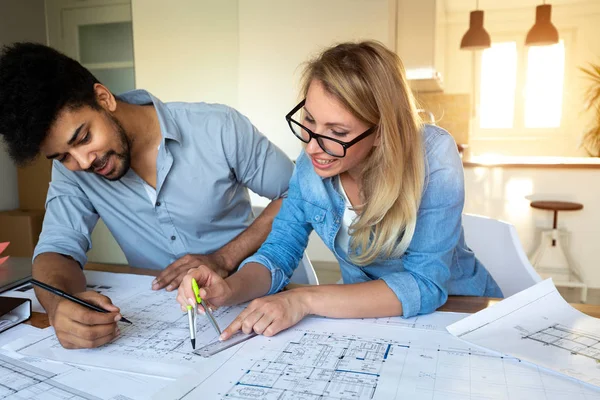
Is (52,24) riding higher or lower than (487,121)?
higher

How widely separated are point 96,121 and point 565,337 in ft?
3.37

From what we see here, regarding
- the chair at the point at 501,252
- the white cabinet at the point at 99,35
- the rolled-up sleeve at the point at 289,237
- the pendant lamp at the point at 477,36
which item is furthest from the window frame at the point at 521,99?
the rolled-up sleeve at the point at 289,237

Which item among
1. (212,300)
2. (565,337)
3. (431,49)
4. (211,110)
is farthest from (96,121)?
(431,49)

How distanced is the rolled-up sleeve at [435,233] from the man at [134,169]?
48 centimetres

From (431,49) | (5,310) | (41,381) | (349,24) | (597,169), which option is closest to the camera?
(41,381)

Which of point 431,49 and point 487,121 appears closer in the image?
point 431,49

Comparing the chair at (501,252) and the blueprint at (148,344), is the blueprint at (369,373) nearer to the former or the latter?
the blueprint at (148,344)

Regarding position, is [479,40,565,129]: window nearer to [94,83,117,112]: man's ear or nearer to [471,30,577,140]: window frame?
[471,30,577,140]: window frame

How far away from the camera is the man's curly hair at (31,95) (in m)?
1.05

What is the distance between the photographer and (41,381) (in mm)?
722

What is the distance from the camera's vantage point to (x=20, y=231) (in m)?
2.76

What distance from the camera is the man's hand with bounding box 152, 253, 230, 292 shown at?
1.13 m

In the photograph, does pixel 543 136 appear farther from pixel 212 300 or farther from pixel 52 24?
pixel 212 300

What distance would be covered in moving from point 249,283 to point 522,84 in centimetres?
628
